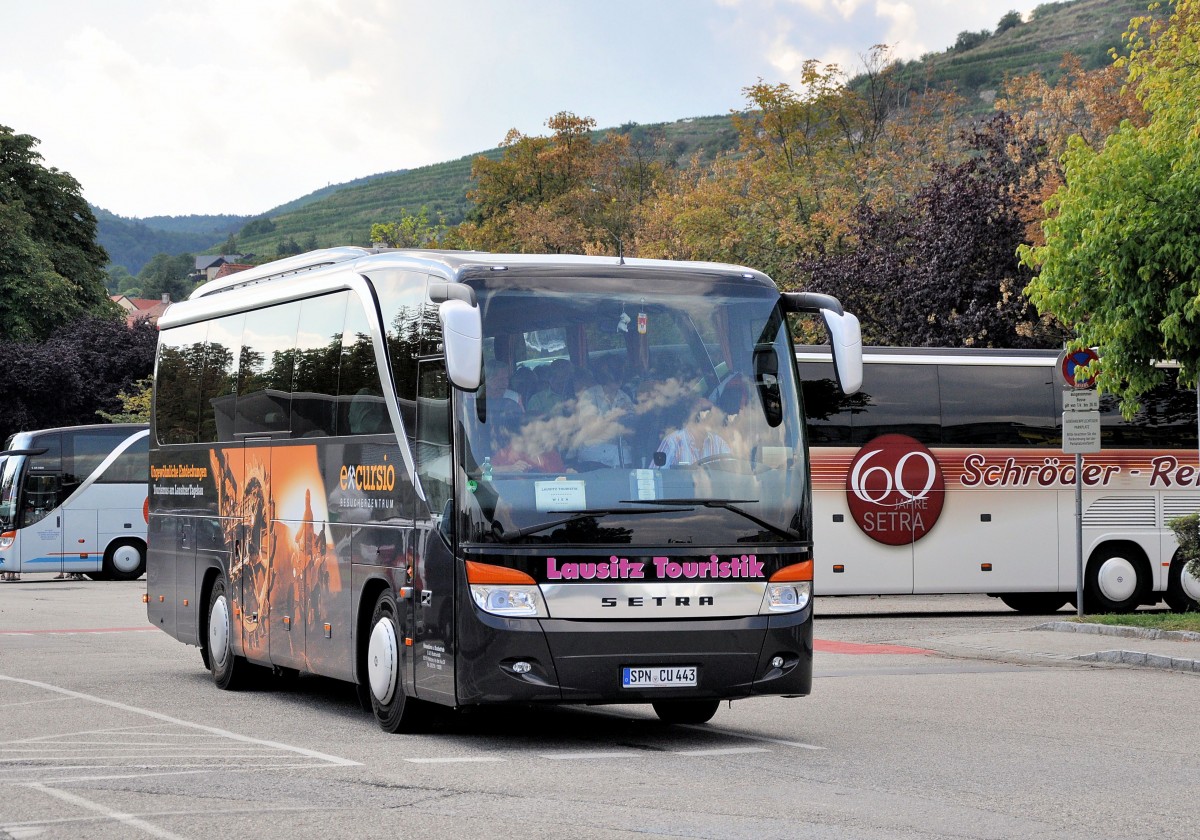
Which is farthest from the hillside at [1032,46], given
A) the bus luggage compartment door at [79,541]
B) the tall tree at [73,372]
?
the bus luggage compartment door at [79,541]

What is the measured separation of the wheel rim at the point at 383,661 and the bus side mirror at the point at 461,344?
219 centimetres

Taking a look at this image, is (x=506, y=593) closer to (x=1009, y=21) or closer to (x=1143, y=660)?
(x=1143, y=660)

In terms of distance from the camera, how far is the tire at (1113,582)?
25.1 meters

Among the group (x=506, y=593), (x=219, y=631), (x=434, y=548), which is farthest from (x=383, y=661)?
(x=219, y=631)

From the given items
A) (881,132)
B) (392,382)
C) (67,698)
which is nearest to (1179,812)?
(392,382)

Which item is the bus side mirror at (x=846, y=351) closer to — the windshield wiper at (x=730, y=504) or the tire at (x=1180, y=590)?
the windshield wiper at (x=730, y=504)

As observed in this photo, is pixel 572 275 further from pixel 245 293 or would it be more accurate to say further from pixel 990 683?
pixel 990 683

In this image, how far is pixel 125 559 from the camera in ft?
132

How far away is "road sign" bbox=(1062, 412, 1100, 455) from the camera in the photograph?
2064 centimetres

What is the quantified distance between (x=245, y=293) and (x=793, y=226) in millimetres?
35057

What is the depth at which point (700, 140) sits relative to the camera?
7047 inches

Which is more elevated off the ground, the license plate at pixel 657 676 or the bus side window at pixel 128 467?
the bus side window at pixel 128 467

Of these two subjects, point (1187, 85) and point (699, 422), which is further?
point (1187, 85)

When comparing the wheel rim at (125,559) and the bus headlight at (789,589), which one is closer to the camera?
the bus headlight at (789,589)
